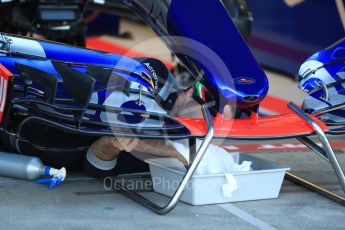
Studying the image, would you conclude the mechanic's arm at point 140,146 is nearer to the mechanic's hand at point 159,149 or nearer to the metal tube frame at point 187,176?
the mechanic's hand at point 159,149

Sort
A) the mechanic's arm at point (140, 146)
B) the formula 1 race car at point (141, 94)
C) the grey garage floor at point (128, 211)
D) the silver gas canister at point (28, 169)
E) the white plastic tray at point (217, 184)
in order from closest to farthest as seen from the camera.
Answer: the grey garage floor at point (128, 211) < the formula 1 race car at point (141, 94) < the white plastic tray at point (217, 184) < the mechanic's arm at point (140, 146) < the silver gas canister at point (28, 169)

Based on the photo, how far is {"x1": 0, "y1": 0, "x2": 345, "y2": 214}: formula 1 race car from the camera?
164 inches

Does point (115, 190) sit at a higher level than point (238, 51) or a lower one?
lower

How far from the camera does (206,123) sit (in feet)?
13.9

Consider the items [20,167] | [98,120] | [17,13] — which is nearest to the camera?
[98,120]

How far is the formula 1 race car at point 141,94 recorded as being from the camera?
164 inches

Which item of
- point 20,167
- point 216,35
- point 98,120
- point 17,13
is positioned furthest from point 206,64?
point 17,13

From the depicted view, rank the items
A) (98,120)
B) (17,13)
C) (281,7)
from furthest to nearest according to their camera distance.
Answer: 1. (281,7)
2. (17,13)
3. (98,120)

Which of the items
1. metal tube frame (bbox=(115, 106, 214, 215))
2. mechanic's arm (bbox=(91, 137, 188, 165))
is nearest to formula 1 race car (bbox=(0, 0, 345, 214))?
metal tube frame (bbox=(115, 106, 214, 215))

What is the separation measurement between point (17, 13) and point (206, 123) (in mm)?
3312

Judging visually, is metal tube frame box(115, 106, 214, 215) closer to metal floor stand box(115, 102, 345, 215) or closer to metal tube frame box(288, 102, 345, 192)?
metal floor stand box(115, 102, 345, 215)

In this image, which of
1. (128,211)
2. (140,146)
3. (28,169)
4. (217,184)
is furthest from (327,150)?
(28,169)

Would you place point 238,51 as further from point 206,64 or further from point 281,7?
point 281,7

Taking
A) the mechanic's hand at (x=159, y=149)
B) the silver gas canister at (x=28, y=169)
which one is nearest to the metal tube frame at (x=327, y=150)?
the mechanic's hand at (x=159, y=149)
